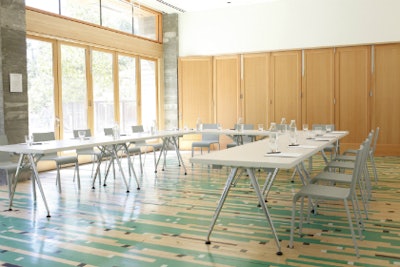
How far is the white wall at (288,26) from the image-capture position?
9.51 meters

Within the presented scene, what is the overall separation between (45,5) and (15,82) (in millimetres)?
1983

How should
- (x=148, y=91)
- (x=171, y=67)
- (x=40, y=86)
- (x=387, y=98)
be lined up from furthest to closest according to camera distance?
1. (x=171, y=67)
2. (x=148, y=91)
3. (x=387, y=98)
4. (x=40, y=86)

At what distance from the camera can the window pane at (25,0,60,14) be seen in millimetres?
7681

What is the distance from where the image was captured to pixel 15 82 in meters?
6.80

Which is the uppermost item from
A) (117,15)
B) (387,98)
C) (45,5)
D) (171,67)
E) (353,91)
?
(117,15)

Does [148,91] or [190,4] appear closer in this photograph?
[190,4]

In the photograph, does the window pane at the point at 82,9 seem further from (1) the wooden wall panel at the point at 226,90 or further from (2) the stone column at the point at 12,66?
(1) the wooden wall panel at the point at 226,90

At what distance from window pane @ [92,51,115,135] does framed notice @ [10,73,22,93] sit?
2.46 metres

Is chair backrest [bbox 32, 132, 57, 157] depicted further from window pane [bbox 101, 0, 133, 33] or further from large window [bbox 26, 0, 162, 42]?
window pane [bbox 101, 0, 133, 33]

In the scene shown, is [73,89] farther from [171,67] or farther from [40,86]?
[171,67]

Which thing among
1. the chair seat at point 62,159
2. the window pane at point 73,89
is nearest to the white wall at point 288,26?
the window pane at point 73,89

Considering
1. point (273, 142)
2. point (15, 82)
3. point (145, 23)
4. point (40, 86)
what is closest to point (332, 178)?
point (273, 142)

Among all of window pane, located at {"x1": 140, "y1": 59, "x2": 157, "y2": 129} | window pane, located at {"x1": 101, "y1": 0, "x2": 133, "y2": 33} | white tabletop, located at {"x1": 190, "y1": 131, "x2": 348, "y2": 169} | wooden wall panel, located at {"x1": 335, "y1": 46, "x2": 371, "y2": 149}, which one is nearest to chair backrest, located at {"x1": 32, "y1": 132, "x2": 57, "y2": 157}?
white tabletop, located at {"x1": 190, "y1": 131, "x2": 348, "y2": 169}

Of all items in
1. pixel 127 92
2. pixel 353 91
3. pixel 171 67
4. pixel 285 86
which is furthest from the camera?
pixel 171 67
